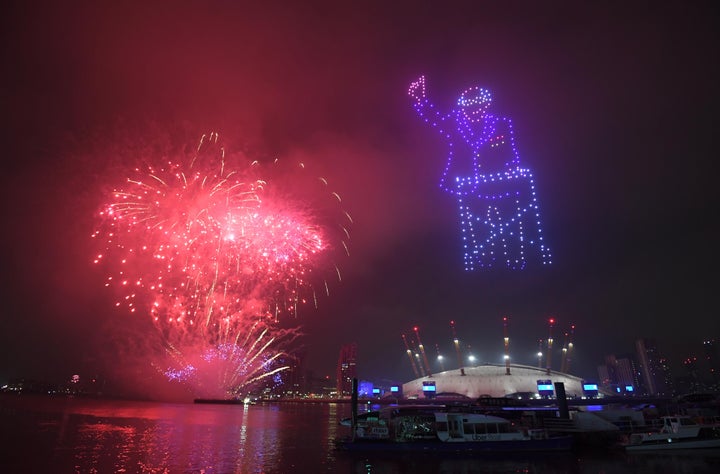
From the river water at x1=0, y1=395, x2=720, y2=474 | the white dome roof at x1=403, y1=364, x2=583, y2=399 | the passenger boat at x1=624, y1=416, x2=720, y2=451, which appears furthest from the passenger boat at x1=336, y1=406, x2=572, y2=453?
the white dome roof at x1=403, y1=364, x2=583, y2=399

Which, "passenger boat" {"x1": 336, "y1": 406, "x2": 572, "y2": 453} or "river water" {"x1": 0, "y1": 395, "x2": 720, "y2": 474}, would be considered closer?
"river water" {"x1": 0, "y1": 395, "x2": 720, "y2": 474}

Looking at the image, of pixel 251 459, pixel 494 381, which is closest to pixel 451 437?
pixel 251 459

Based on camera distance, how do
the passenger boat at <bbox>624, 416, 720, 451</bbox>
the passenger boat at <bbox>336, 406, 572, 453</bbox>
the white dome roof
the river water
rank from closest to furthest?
the river water
the passenger boat at <bbox>336, 406, 572, 453</bbox>
the passenger boat at <bbox>624, 416, 720, 451</bbox>
the white dome roof

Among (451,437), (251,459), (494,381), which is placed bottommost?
(251,459)

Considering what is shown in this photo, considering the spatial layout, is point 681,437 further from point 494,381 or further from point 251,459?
point 494,381

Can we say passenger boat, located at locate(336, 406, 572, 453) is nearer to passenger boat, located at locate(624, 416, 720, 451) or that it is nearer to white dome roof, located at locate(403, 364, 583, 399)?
passenger boat, located at locate(624, 416, 720, 451)

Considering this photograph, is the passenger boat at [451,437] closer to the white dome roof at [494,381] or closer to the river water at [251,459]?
the river water at [251,459]

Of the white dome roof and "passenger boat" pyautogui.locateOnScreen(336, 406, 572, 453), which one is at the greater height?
the white dome roof
